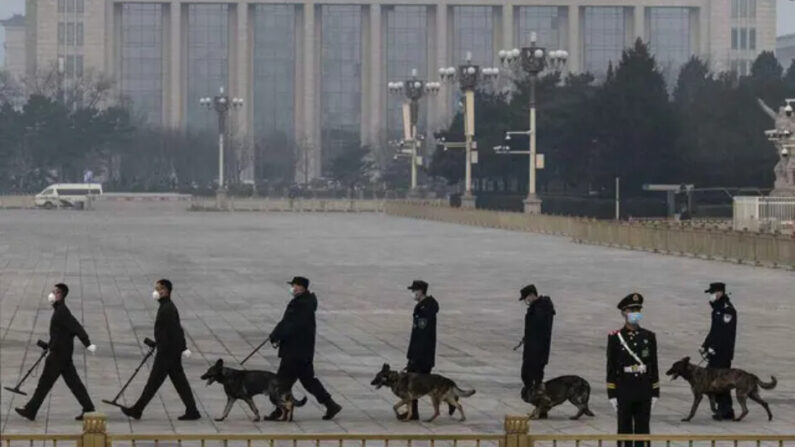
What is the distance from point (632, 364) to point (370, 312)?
19.1m

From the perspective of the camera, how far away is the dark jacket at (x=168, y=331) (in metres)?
19.5

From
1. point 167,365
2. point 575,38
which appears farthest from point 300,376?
point 575,38

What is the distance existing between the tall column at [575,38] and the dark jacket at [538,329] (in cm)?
16815

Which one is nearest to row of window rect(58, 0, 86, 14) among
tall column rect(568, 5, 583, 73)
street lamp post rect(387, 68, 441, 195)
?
tall column rect(568, 5, 583, 73)

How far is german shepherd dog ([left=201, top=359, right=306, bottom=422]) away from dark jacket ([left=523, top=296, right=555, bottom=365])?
2.62 metres

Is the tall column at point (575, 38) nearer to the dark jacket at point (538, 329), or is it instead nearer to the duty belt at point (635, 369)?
the dark jacket at point (538, 329)

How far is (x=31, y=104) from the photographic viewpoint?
143 meters

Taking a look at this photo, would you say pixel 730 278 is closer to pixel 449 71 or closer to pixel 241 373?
pixel 241 373

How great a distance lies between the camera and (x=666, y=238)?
195 feet

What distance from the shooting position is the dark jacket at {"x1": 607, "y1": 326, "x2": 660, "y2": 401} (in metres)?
16.1

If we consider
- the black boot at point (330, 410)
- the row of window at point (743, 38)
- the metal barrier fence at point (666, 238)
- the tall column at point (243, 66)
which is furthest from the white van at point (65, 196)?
the black boot at point (330, 410)


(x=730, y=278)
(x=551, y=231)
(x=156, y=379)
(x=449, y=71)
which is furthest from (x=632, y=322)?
(x=449, y=71)

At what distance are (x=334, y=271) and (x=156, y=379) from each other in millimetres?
28937

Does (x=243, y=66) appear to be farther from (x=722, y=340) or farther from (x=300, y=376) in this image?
(x=722, y=340)
